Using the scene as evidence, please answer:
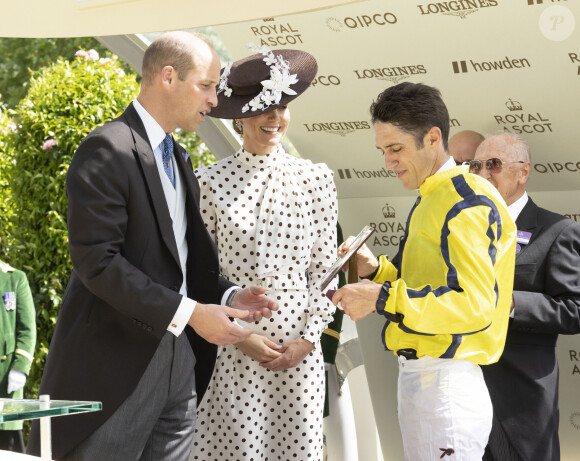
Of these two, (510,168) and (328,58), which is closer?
(510,168)

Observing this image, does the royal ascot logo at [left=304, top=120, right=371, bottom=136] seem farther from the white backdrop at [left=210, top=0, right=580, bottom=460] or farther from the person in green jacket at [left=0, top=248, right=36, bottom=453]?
the person in green jacket at [left=0, top=248, right=36, bottom=453]

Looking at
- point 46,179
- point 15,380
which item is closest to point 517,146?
point 15,380

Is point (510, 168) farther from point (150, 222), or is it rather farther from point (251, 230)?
point (150, 222)

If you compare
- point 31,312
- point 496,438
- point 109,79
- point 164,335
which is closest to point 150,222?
point 164,335

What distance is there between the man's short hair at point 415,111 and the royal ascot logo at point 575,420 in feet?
8.01

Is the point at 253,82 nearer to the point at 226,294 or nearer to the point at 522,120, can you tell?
the point at 226,294

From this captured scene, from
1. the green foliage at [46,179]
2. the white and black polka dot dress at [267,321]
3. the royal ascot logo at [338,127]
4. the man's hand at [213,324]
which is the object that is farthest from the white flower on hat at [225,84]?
the green foliage at [46,179]

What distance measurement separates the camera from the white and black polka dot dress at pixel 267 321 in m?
3.92

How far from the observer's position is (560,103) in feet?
15.9

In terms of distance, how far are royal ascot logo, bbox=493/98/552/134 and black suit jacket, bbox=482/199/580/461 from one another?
777 mm

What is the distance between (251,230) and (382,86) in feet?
5.38

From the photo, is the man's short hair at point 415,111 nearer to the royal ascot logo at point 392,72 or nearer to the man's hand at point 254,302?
the man's hand at point 254,302

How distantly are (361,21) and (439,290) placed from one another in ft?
7.98

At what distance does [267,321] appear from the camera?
3.95 meters
